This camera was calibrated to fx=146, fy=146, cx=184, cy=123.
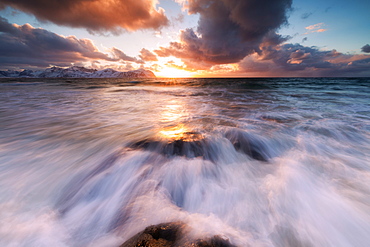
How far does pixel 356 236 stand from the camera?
5.43 feet

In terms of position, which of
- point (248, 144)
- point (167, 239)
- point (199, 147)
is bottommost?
point (248, 144)

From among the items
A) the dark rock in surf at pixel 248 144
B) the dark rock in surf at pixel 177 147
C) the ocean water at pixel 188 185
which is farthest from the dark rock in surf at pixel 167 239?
the dark rock in surf at pixel 248 144

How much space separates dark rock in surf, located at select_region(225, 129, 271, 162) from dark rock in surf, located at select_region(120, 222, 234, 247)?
86.2 inches

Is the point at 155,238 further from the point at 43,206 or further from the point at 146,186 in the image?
the point at 43,206

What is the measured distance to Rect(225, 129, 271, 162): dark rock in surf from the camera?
326cm

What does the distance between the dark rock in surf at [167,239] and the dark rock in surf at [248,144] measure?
2.19 metres

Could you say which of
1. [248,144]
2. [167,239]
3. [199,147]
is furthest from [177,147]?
[167,239]

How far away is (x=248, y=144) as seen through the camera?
3676 mm

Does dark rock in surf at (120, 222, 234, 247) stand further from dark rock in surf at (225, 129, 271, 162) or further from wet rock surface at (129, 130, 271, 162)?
dark rock in surf at (225, 129, 271, 162)

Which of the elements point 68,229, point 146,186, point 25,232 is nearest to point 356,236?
point 146,186

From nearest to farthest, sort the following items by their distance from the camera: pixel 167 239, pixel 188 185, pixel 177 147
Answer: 1. pixel 167 239
2. pixel 188 185
3. pixel 177 147

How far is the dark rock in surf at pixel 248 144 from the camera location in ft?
10.7

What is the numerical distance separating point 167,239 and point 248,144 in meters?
2.94

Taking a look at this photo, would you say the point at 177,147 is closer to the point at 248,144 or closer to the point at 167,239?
the point at 248,144
